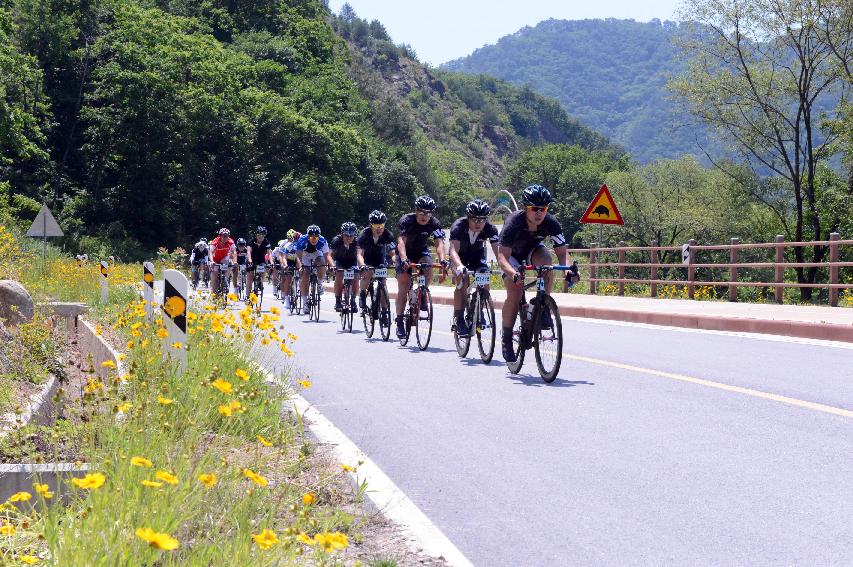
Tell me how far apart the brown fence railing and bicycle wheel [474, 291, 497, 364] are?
7702 millimetres

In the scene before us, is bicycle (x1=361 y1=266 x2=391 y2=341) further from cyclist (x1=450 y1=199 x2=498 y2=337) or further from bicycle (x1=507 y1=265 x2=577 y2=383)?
bicycle (x1=507 y1=265 x2=577 y2=383)

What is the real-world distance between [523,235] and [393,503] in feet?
18.6

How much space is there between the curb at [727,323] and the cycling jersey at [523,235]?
5368 millimetres

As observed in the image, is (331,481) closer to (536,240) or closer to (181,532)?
(181,532)

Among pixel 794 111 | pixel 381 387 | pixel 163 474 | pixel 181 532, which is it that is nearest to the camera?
pixel 163 474

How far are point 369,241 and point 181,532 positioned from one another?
1240 cm

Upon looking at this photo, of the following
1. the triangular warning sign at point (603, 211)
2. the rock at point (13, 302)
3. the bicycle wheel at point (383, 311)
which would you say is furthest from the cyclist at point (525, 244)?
the triangular warning sign at point (603, 211)

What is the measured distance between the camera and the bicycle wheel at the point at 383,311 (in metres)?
15.9

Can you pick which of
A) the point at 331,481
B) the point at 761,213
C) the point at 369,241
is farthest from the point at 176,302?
the point at 761,213

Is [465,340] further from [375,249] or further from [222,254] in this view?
[222,254]

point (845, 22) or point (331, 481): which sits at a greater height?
point (845, 22)

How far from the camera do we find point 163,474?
10.3 ft

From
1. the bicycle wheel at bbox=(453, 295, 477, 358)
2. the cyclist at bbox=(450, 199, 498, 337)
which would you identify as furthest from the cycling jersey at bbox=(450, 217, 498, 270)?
the bicycle wheel at bbox=(453, 295, 477, 358)

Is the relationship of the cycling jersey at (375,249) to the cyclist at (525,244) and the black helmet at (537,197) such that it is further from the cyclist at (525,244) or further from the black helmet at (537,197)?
the black helmet at (537,197)
